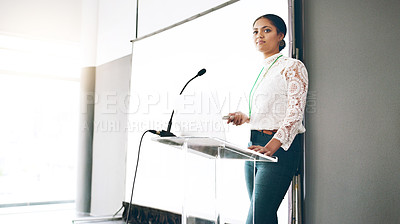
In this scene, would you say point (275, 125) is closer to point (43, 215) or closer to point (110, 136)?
point (110, 136)

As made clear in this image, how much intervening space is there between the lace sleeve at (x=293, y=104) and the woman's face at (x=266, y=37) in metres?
0.40

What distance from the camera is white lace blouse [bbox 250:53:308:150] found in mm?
1873

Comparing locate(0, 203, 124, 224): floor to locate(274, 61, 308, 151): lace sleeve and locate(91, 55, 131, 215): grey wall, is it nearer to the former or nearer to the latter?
locate(91, 55, 131, 215): grey wall

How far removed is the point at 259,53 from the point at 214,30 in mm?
583

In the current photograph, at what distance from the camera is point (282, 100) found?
78.6 inches

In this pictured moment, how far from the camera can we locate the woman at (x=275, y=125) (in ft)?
5.74

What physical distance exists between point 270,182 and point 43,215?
8.34 ft

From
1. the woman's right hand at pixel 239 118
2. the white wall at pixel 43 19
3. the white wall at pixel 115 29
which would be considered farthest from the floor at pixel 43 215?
the woman's right hand at pixel 239 118

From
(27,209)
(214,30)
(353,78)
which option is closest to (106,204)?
(27,209)

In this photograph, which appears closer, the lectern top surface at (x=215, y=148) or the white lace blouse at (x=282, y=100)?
the lectern top surface at (x=215, y=148)

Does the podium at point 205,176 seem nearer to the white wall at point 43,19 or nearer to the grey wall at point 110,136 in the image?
the grey wall at point 110,136

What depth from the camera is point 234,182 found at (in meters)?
2.56

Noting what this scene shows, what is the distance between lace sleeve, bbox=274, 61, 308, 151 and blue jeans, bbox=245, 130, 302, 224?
0.07 m

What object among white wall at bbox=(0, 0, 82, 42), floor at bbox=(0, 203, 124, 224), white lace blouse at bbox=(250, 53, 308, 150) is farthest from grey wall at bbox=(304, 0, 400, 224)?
white wall at bbox=(0, 0, 82, 42)
